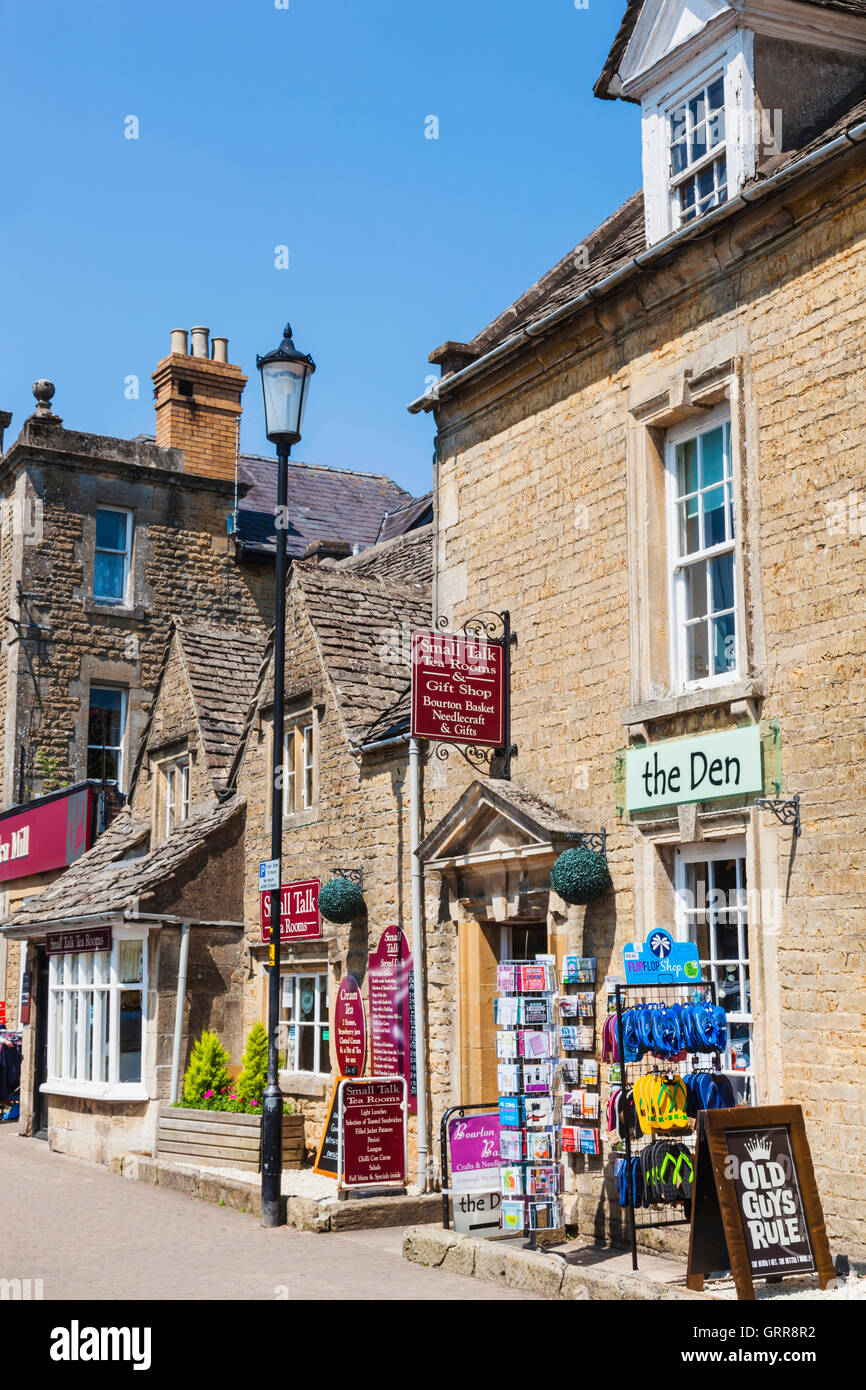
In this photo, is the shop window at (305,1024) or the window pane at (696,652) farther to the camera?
the shop window at (305,1024)

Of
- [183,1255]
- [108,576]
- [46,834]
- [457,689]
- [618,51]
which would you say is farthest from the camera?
[108,576]

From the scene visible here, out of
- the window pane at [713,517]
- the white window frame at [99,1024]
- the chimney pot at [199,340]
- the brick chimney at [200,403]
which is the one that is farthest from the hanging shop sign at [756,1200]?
the chimney pot at [199,340]

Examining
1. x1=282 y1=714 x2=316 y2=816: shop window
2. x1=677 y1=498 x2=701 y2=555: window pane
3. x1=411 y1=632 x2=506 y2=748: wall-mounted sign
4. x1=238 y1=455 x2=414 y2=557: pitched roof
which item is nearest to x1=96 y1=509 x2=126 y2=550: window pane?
x1=238 y1=455 x2=414 y2=557: pitched roof

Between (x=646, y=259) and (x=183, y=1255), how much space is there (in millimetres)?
7834

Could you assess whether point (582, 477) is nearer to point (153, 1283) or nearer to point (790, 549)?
point (790, 549)

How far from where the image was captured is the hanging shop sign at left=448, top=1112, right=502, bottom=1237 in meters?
10.3

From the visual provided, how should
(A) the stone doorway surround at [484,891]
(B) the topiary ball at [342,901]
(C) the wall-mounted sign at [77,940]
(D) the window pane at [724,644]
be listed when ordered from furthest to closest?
(C) the wall-mounted sign at [77,940] < (B) the topiary ball at [342,901] < (A) the stone doorway surround at [484,891] < (D) the window pane at [724,644]

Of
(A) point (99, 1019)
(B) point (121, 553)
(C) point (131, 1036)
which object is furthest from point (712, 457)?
(B) point (121, 553)

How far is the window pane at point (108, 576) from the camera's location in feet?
84.0

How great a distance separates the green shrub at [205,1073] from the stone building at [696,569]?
400 centimetres

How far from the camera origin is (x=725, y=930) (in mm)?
9922

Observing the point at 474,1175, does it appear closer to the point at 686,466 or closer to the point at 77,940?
the point at 686,466

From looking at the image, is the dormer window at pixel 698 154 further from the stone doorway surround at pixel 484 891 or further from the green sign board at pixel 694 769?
the stone doorway surround at pixel 484 891

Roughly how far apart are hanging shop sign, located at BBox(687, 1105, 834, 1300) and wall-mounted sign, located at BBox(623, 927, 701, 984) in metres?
1.09
